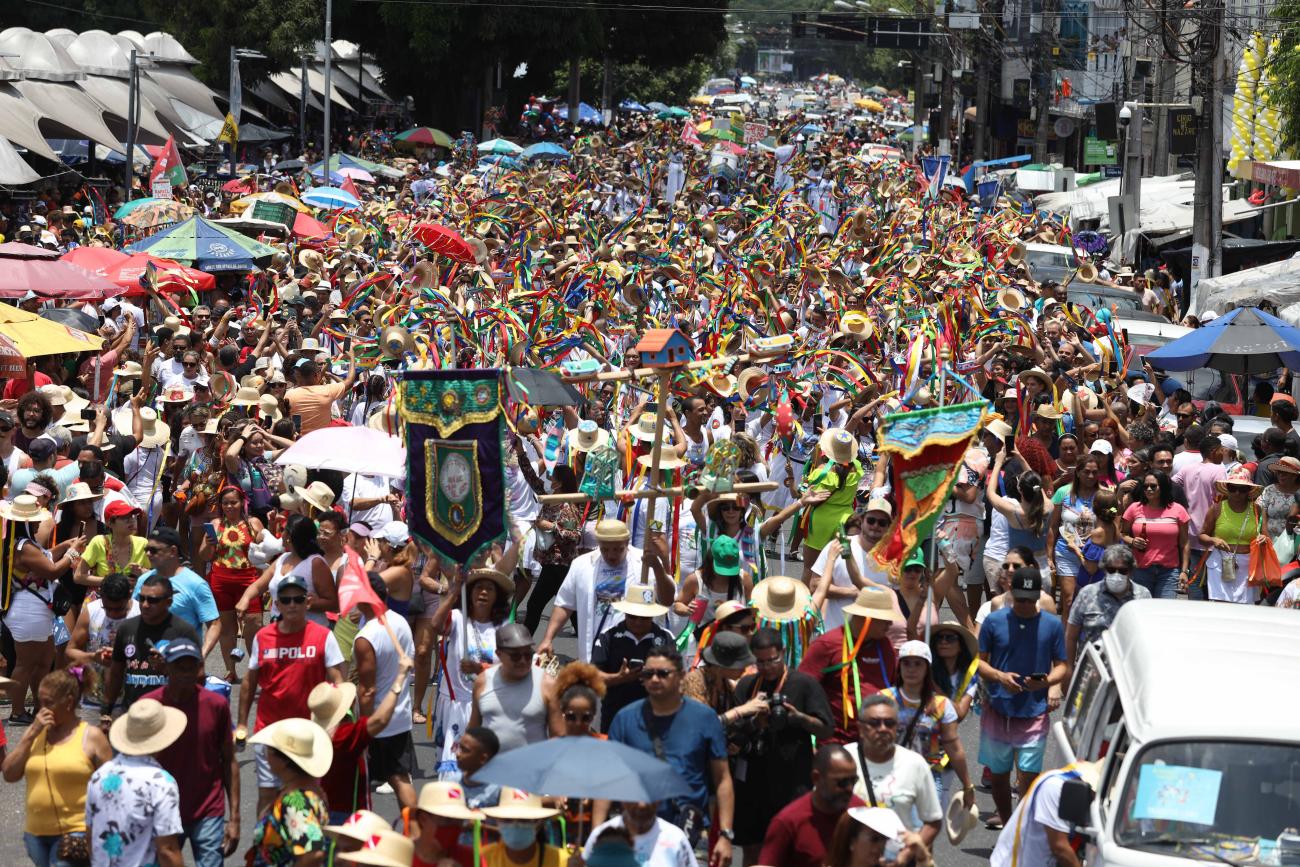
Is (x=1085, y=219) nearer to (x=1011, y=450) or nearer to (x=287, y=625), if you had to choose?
(x=1011, y=450)

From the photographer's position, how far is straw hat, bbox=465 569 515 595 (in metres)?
8.62

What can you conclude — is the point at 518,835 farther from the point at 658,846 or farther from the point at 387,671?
the point at 387,671

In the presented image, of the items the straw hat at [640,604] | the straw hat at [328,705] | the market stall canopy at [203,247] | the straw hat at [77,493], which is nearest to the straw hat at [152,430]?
the straw hat at [77,493]

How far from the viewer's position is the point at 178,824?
661 centimetres

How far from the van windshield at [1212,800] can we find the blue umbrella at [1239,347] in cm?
1017

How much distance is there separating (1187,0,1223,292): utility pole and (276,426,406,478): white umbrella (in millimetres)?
17446

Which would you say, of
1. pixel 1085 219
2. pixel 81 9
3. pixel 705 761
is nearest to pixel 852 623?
pixel 705 761

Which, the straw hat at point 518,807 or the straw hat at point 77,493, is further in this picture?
the straw hat at point 77,493

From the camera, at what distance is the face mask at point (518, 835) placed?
19.9 feet

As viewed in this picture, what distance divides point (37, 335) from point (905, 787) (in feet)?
31.8

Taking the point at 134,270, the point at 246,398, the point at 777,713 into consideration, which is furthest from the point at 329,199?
the point at 777,713

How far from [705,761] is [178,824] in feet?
5.94

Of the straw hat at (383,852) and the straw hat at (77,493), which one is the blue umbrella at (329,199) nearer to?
the straw hat at (77,493)

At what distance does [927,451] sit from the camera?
28.2 feet
